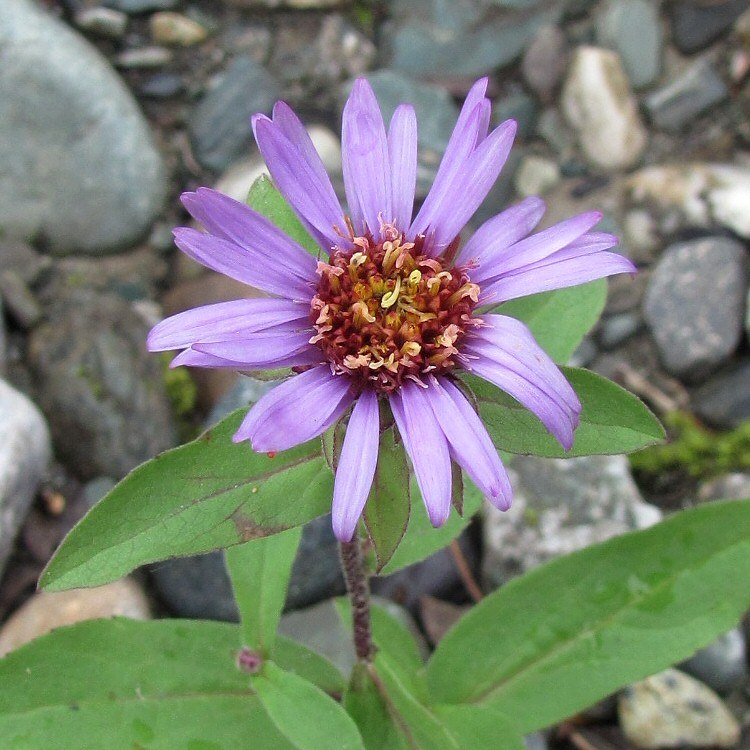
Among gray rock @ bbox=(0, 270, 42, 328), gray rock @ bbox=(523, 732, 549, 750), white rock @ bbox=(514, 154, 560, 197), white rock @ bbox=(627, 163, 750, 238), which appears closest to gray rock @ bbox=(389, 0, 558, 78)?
white rock @ bbox=(514, 154, 560, 197)

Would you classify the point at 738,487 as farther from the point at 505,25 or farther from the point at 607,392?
the point at 505,25

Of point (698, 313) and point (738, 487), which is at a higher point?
point (698, 313)

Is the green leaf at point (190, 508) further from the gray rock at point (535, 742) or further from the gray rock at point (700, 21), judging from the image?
the gray rock at point (700, 21)

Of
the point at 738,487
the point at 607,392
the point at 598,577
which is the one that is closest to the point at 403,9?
the point at 738,487

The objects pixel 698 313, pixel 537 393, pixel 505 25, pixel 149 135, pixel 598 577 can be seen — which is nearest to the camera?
pixel 537 393

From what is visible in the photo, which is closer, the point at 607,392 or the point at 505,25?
the point at 607,392

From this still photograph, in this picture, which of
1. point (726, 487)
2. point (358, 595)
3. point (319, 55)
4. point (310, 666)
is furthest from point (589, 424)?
point (319, 55)
